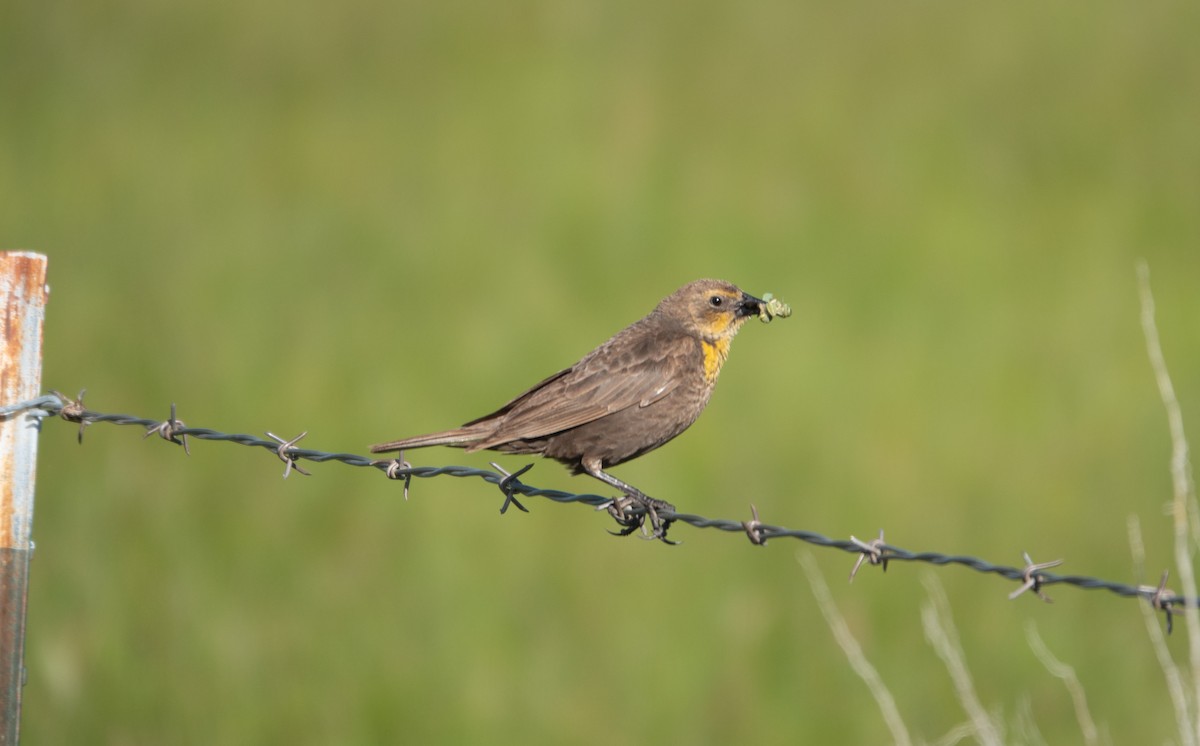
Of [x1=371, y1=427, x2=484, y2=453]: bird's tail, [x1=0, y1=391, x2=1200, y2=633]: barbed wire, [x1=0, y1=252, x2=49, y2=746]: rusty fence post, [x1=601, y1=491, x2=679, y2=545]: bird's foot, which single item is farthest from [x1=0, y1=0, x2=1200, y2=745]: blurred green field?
[x1=0, y1=252, x2=49, y2=746]: rusty fence post

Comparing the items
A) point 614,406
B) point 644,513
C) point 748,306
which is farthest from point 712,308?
point 644,513

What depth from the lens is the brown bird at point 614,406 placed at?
250 inches

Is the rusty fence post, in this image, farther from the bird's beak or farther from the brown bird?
the bird's beak

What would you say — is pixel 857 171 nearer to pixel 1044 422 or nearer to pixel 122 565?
pixel 1044 422

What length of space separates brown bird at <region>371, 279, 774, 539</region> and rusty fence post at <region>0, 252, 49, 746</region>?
169cm

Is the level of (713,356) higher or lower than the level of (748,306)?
lower

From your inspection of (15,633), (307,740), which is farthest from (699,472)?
(15,633)

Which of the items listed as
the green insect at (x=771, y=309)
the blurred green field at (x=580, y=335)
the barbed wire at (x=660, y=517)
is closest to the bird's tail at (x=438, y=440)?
the barbed wire at (x=660, y=517)

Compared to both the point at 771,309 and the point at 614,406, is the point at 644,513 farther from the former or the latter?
the point at 771,309

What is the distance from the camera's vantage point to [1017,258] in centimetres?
1406

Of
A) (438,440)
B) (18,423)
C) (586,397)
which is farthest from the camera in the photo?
(586,397)

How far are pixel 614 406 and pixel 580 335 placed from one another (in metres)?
6.62

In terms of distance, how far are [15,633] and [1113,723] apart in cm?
773

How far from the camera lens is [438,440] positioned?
619 centimetres
